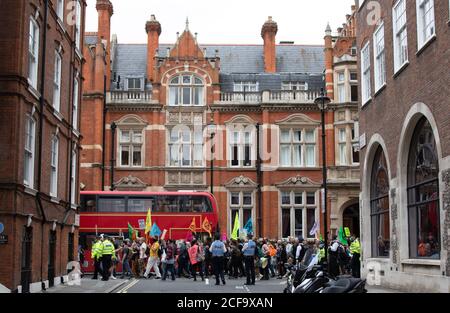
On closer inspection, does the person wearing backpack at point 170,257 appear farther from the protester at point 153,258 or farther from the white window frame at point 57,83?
the white window frame at point 57,83

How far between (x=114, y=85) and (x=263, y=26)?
1155 cm

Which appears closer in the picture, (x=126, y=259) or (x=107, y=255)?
(x=107, y=255)

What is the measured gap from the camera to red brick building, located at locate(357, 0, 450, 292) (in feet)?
54.6

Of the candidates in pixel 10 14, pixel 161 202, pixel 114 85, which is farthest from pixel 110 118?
pixel 10 14

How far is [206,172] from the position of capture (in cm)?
4478

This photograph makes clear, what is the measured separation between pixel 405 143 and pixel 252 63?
31.8m

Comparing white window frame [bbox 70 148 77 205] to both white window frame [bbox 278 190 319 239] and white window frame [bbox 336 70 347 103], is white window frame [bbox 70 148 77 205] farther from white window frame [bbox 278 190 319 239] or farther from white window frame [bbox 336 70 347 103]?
white window frame [bbox 336 70 347 103]

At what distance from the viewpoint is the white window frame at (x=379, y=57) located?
22.4 m

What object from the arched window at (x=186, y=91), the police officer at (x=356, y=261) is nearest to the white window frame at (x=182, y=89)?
the arched window at (x=186, y=91)

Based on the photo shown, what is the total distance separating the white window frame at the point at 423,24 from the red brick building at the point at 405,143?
0.09 feet

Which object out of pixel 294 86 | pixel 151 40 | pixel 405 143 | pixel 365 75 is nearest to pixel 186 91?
pixel 151 40

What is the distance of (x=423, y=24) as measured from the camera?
18.1 meters

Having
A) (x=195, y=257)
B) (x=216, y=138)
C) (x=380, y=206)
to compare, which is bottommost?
(x=195, y=257)

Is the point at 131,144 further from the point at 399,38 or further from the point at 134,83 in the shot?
the point at 399,38
